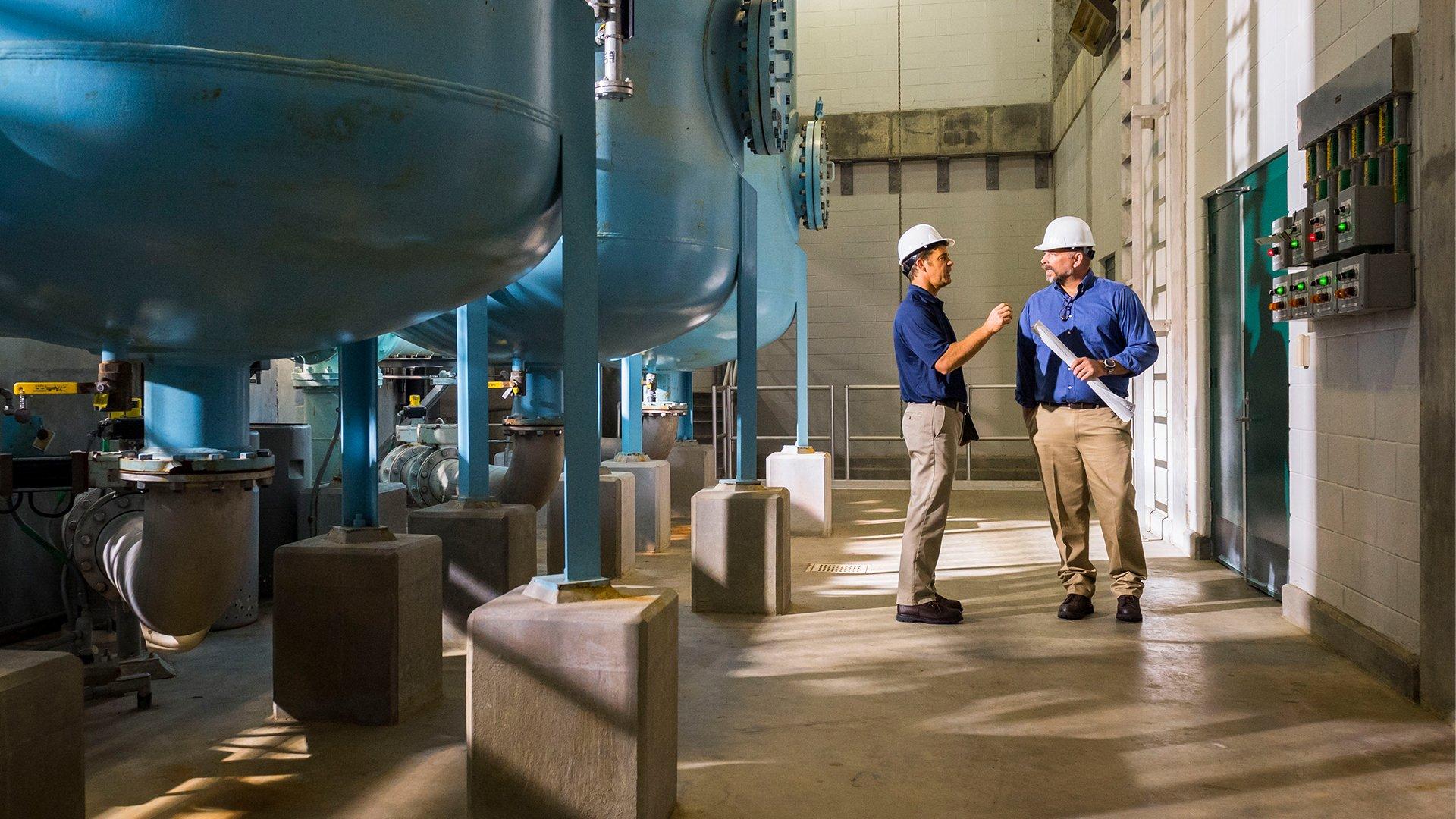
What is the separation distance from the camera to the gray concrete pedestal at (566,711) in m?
2.28

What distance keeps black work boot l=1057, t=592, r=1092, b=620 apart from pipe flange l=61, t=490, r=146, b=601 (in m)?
3.61

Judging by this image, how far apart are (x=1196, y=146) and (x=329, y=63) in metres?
5.67

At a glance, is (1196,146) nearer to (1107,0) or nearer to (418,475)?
(1107,0)

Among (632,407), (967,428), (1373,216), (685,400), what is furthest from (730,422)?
(1373,216)

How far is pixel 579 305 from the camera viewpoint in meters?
2.57

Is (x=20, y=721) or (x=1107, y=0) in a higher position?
(x=1107, y=0)

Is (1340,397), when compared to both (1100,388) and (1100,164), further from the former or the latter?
(1100,164)

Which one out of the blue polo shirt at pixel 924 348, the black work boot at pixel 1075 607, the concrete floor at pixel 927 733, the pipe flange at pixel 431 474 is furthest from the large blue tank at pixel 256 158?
the pipe flange at pixel 431 474

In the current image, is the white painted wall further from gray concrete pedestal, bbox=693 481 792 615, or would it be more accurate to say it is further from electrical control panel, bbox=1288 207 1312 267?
gray concrete pedestal, bbox=693 481 792 615

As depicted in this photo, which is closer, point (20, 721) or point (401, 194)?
point (20, 721)

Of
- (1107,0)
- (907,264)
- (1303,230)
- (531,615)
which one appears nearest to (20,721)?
(531,615)

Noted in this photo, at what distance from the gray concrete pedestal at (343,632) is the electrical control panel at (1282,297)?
3.51 m

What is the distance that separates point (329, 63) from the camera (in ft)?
6.48

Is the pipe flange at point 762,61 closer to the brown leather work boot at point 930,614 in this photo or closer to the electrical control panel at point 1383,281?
the brown leather work boot at point 930,614
